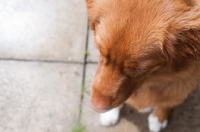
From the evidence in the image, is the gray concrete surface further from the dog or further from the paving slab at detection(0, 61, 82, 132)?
the dog

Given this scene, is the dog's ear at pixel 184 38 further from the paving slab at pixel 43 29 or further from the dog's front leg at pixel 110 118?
the paving slab at pixel 43 29

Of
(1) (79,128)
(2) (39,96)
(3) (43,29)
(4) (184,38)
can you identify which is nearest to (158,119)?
(1) (79,128)

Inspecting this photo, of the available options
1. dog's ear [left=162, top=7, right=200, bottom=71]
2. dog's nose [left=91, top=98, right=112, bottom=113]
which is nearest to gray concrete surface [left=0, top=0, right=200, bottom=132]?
dog's nose [left=91, top=98, right=112, bottom=113]

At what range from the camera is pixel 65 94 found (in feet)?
9.08

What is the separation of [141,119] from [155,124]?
133mm

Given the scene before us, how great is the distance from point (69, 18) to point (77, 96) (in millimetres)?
758

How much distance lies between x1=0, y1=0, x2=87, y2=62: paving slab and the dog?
1.11 m

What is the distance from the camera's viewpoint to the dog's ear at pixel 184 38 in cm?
159

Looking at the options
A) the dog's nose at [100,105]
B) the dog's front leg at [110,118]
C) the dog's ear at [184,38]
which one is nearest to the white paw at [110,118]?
the dog's front leg at [110,118]

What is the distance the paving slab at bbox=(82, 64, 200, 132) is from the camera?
8.81ft

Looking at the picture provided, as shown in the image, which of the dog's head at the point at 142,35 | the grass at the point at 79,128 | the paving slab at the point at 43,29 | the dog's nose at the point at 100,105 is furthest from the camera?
the paving slab at the point at 43,29

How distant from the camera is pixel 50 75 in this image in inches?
111

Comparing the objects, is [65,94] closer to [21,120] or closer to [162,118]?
[21,120]

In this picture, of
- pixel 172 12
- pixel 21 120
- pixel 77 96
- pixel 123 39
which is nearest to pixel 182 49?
pixel 172 12
